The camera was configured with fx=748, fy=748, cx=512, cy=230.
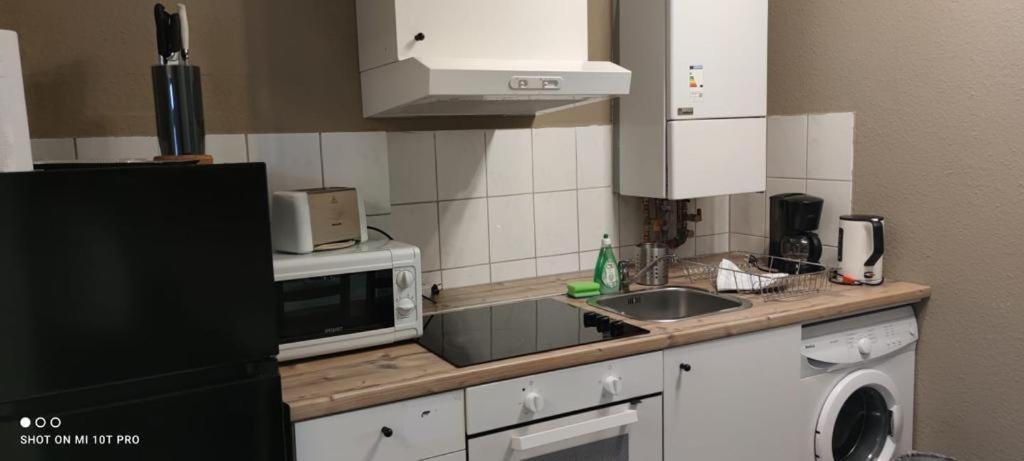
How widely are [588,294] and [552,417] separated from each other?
24.9 inches

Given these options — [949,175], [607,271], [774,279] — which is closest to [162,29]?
[607,271]

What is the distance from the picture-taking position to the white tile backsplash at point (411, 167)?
2316mm

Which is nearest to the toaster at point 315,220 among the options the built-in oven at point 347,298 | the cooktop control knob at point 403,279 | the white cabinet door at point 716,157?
the built-in oven at point 347,298

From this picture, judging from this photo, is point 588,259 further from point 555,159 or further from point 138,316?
point 138,316

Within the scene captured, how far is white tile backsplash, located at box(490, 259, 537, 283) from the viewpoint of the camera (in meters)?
2.53

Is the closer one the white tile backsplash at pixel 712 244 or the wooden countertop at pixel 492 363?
A: the wooden countertop at pixel 492 363

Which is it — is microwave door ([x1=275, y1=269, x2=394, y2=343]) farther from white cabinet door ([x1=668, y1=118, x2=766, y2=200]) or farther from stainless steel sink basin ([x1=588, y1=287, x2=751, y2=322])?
white cabinet door ([x1=668, y1=118, x2=766, y2=200])

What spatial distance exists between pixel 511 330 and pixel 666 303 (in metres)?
0.69

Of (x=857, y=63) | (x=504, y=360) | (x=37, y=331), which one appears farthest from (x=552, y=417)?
(x=857, y=63)

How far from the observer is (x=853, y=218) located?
7.94 feet

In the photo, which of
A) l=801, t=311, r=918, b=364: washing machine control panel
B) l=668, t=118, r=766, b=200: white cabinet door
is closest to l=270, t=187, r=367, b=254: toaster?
l=668, t=118, r=766, b=200: white cabinet door

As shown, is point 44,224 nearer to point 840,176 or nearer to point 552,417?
point 552,417

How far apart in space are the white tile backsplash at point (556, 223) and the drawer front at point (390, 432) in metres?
1.02

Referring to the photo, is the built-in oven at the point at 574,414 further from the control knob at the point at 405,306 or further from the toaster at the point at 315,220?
the toaster at the point at 315,220
